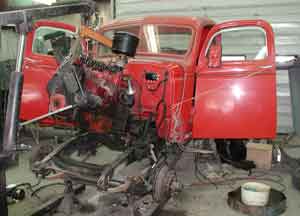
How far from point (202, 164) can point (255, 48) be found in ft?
8.27

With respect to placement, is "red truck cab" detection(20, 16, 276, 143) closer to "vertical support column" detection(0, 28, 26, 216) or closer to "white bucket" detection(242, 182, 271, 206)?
"white bucket" detection(242, 182, 271, 206)

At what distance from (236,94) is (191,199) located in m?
1.20

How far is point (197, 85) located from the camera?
11.4 ft

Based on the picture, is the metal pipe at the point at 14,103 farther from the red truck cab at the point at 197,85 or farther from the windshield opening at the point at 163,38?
the windshield opening at the point at 163,38

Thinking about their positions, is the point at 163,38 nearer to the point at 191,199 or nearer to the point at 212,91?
the point at 212,91

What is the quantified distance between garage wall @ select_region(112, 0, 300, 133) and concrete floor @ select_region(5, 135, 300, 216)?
6.18 feet

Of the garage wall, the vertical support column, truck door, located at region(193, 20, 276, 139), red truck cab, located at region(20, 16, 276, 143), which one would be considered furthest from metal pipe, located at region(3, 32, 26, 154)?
the garage wall

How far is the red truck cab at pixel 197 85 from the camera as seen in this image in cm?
314

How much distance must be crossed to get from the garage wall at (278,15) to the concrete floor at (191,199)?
188 cm

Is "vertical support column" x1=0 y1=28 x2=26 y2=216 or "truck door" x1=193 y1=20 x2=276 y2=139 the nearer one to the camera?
"vertical support column" x1=0 y1=28 x2=26 y2=216

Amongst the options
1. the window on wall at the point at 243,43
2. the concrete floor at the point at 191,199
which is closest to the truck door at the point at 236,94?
the concrete floor at the point at 191,199

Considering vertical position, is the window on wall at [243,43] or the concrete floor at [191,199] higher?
the window on wall at [243,43]

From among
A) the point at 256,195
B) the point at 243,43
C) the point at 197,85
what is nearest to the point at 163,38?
the point at 197,85

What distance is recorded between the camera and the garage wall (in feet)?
19.0
